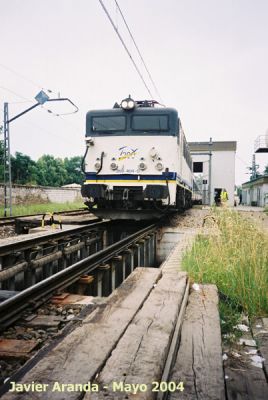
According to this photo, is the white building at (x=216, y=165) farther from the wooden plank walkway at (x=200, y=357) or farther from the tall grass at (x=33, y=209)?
the wooden plank walkway at (x=200, y=357)

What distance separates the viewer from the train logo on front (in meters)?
9.05

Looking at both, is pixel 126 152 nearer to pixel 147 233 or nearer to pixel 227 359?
pixel 147 233

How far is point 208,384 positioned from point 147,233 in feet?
21.8

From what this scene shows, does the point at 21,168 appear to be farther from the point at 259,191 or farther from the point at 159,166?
the point at 159,166

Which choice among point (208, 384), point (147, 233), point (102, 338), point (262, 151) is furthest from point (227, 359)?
point (262, 151)

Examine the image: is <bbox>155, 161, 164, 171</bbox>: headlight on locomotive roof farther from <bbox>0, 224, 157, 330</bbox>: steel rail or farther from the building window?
the building window

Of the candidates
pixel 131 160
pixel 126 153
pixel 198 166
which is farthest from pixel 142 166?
pixel 198 166

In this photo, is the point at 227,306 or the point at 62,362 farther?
the point at 227,306

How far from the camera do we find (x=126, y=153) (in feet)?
29.8

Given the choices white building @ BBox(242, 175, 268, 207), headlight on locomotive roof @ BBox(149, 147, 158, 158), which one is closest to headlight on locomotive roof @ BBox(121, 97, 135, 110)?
headlight on locomotive roof @ BBox(149, 147, 158, 158)

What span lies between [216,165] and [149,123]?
27241 millimetres

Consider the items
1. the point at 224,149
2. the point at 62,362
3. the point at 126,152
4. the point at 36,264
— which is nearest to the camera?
the point at 62,362

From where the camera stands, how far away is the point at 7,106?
15.6m

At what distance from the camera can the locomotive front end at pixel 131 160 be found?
8812mm
